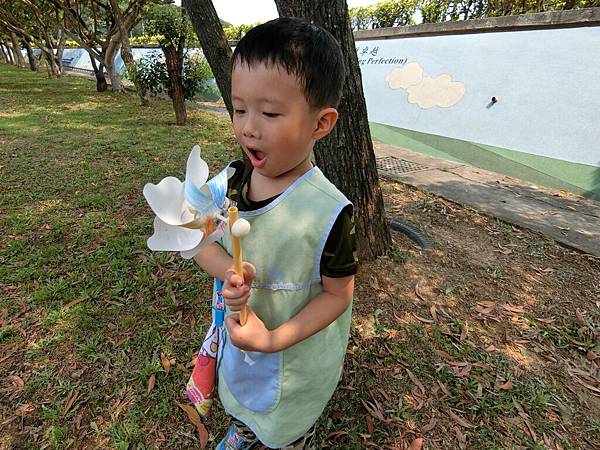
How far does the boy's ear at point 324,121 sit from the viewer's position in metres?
0.97

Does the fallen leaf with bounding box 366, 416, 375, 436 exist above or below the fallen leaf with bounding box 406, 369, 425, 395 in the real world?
below

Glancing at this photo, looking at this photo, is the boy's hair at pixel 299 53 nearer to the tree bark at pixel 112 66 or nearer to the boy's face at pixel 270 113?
the boy's face at pixel 270 113

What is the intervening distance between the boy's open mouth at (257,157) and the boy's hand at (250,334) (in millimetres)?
398

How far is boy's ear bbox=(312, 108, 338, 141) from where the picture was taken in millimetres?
965

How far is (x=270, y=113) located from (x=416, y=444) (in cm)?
180

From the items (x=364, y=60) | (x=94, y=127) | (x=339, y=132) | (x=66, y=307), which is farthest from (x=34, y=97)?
(x=339, y=132)

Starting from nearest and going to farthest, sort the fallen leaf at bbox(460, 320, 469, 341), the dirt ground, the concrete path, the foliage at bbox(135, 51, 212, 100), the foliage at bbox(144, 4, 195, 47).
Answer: the dirt ground, the fallen leaf at bbox(460, 320, 469, 341), the concrete path, the foliage at bbox(144, 4, 195, 47), the foliage at bbox(135, 51, 212, 100)

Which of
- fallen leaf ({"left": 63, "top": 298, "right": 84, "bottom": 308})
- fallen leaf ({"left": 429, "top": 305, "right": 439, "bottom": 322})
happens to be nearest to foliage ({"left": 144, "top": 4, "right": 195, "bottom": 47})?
fallen leaf ({"left": 63, "top": 298, "right": 84, "bottom": 308})

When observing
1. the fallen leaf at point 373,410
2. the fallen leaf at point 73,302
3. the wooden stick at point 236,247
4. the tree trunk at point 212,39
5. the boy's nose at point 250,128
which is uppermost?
the tree trunk at point 212,39

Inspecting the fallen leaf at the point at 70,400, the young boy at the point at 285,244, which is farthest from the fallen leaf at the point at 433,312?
the fallen leaf at the point at 70,400

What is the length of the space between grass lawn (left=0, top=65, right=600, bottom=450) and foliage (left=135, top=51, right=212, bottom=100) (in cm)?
485

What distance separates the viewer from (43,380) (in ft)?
7.12

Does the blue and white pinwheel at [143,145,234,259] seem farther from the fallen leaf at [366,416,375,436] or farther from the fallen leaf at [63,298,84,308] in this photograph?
the fallen leaf at [63,298,84,308]

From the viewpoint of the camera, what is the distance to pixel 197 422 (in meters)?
1.95
